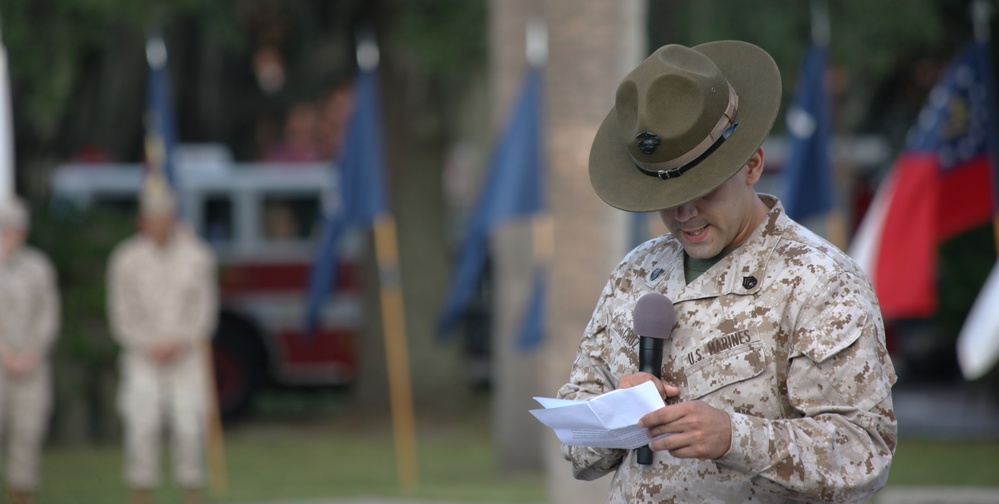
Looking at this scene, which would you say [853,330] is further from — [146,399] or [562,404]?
[146,399]

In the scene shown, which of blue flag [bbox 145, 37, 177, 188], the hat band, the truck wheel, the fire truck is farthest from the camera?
the fire truck

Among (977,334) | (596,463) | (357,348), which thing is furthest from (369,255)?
(596,463)

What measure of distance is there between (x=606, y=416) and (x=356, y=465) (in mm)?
10487

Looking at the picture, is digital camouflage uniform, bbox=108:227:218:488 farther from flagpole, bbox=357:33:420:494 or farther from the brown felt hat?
the brown felt hat

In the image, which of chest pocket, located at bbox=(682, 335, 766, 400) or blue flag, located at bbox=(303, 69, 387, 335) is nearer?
chest pocket, located at bbox=(682, 335, 766, 400)

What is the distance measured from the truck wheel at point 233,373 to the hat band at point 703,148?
45.7 ft

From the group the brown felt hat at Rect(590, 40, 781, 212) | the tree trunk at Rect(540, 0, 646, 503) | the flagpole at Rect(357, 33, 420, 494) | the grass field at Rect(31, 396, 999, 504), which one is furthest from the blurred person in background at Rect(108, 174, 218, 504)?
the brown felt hat at Rect(590, 40, 781, 212)

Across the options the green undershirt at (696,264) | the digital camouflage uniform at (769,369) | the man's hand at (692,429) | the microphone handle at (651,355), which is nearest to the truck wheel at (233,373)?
the digital camouflage uniform at (769,369)

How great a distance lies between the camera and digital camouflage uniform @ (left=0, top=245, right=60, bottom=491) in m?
9.33

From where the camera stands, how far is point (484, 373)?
1977 centimetres

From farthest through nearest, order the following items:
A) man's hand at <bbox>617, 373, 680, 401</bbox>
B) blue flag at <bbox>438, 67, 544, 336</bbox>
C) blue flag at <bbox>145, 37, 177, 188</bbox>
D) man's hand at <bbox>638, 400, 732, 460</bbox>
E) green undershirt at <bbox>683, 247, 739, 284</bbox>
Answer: blue flag at <bbox>145, 37, 177, 188</bbox>
blue flag at <bbox>438, 67, 544, 336</bbox>
green undershirt at <bbox>683, 247, 739, 284</bbox>
man's hand at <bbox>617, 373, 680, 401</bbox>
man's hand at <bbox>638, 400, 732, 460</bbox>

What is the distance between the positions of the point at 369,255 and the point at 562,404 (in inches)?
538

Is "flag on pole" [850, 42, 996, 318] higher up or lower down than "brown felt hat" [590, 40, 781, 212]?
higher up

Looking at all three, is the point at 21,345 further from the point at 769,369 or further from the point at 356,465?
the point at 769,369
